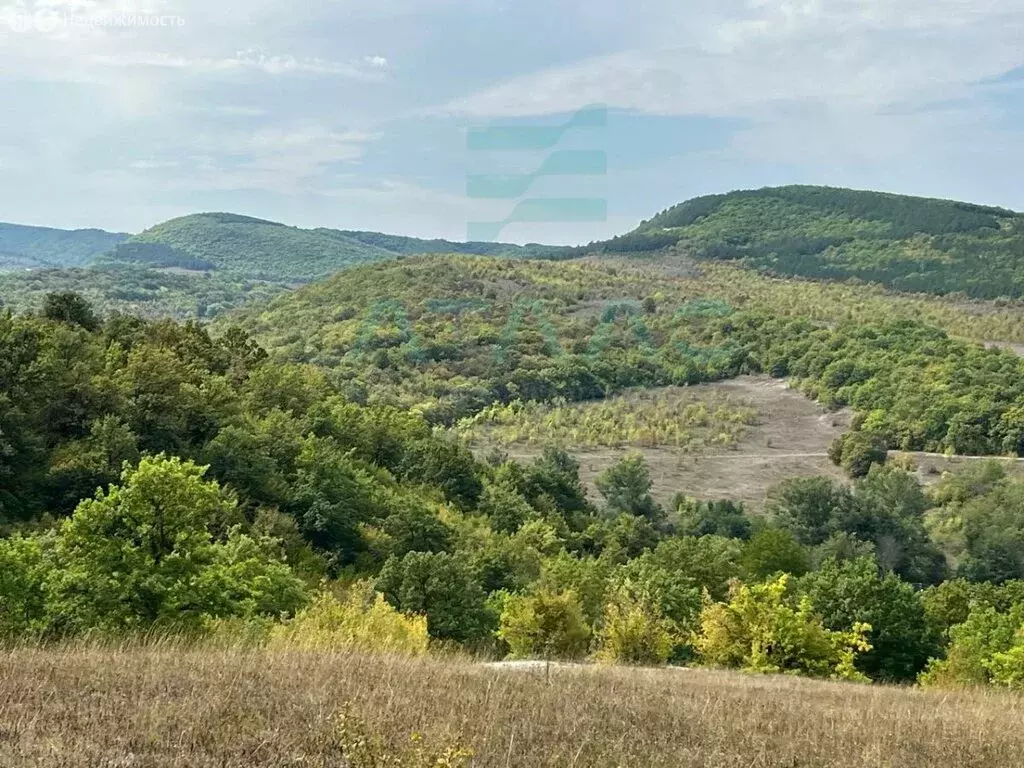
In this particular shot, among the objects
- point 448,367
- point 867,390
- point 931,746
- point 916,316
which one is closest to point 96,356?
point 931,746

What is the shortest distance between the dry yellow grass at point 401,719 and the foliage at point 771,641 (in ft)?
44.2

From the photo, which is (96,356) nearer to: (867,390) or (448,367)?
(448,367)

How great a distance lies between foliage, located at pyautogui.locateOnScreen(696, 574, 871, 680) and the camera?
22.2 m

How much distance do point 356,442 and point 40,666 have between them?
4826 cm

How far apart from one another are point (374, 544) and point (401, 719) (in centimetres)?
3299

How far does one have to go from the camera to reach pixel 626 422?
359 feet

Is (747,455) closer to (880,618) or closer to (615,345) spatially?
(615,345)

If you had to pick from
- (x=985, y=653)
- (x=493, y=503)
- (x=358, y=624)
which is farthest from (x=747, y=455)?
(x=358, y=624)

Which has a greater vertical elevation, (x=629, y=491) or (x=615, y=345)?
(x=615, y=345)

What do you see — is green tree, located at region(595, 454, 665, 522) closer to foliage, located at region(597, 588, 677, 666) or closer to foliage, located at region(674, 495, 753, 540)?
foliage, located at region(674, 495, 753, 540)

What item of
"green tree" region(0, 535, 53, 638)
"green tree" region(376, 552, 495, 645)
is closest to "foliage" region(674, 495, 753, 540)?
"green tree" region(376, 552, 495, 645)

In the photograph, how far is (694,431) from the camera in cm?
10644

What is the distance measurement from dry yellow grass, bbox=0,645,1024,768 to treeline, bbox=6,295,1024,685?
10.4 ft

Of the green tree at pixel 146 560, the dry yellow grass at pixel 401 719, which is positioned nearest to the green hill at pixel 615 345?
the green tree at pixel 146 560
